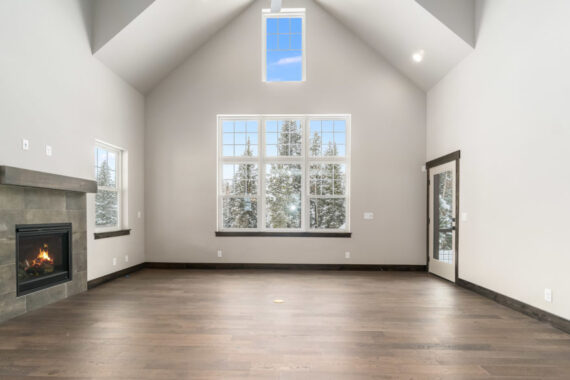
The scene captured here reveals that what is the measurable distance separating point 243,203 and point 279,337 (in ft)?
12.8

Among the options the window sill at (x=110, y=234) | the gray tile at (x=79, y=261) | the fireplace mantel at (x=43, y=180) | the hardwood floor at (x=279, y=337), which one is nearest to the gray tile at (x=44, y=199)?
the fireplace mantel at (x=43, y=180)

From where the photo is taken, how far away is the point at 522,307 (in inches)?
154

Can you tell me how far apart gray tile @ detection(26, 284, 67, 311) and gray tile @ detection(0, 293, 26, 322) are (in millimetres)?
85

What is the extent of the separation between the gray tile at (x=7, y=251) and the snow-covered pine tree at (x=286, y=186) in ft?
13.1

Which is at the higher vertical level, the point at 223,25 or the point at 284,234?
the point at 223,25

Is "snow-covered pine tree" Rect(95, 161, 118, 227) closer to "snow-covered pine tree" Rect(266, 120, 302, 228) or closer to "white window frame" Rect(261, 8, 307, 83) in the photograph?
"snow-covered pine tree" Rect(266, 120, 302, 228)

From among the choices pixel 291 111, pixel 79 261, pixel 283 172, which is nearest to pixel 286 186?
pixel 283 172

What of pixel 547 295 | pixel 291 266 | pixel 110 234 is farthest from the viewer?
pixel 291 266

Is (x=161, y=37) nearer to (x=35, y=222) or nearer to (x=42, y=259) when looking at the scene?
(x=35, y=222)

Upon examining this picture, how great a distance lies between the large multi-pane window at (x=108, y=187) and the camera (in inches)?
216

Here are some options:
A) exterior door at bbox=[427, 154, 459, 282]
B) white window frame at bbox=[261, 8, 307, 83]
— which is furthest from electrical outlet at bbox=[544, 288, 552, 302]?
white window frame at bbox=[261, 8, 307, 83]

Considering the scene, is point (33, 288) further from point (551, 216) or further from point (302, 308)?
point (551, 216)

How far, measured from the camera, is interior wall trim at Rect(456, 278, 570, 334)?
3374mm

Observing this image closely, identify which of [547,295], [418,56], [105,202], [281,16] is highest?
[281,16]
